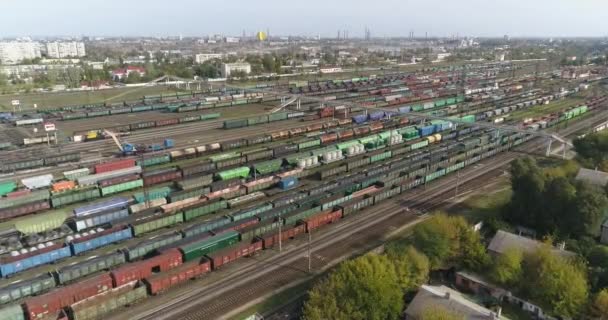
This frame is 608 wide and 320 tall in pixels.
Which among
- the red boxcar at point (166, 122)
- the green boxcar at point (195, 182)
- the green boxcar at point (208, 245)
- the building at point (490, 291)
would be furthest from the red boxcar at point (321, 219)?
the red boxcar at point (166, 122)

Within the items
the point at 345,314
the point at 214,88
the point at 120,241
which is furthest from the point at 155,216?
the point at 214,88

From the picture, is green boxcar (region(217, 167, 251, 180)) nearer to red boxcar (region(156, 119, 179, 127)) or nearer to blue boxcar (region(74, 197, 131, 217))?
blue boxcar (region(74, 197, 131, 217))

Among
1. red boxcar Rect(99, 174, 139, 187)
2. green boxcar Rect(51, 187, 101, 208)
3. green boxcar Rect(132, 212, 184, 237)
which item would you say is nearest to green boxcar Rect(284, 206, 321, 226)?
green boxcar Rect(132, 212, 184, 237)

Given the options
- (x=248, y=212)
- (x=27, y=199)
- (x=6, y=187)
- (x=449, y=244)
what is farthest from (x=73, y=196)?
(x=449, y=244)

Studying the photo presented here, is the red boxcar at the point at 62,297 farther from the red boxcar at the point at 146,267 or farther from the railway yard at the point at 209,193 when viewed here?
the red boxcar at the point at 146,267

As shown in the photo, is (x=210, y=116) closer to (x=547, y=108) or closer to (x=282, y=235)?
(x=282, y=235)

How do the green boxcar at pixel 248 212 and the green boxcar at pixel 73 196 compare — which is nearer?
the green boxcar at pixel 248 212
